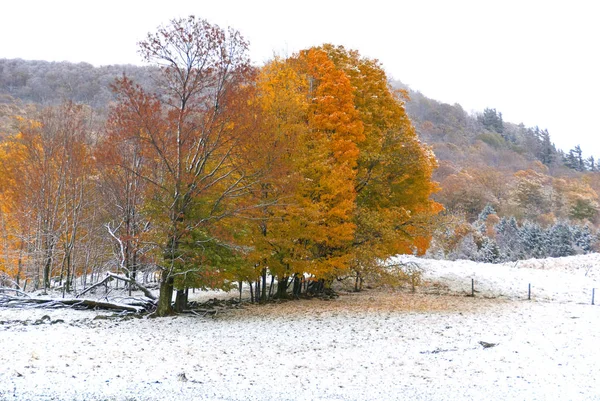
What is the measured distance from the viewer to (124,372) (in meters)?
9.01

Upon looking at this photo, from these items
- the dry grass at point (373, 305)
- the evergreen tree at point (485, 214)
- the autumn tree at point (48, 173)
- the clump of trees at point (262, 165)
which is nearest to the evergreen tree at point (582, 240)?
the evergreen tree at point (485, 214)

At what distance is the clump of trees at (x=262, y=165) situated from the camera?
52.5 feet

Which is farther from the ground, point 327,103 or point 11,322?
point 327,103

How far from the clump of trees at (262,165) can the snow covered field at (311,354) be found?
7.11ft

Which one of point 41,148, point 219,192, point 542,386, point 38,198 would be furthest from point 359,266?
point 41,148

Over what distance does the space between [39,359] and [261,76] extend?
1402 cm

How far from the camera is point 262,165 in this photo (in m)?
17.3

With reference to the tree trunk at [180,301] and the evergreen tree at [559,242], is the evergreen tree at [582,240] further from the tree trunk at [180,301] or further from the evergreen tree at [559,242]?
the tree trunk at [180,301]

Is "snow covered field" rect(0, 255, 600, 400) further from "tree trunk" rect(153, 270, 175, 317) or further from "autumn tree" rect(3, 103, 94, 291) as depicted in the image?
"autumn tree" rect(3, 103, 94, 291)

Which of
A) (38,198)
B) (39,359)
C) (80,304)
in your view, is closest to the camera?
(39,359)

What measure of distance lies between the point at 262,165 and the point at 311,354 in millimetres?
8103

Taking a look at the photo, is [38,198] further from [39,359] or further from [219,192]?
[39,359]

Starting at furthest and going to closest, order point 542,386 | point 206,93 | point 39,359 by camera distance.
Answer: point 206,93 < point 39,359 < point 542,386

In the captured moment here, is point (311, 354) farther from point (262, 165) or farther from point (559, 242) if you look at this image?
point (559, 242)
